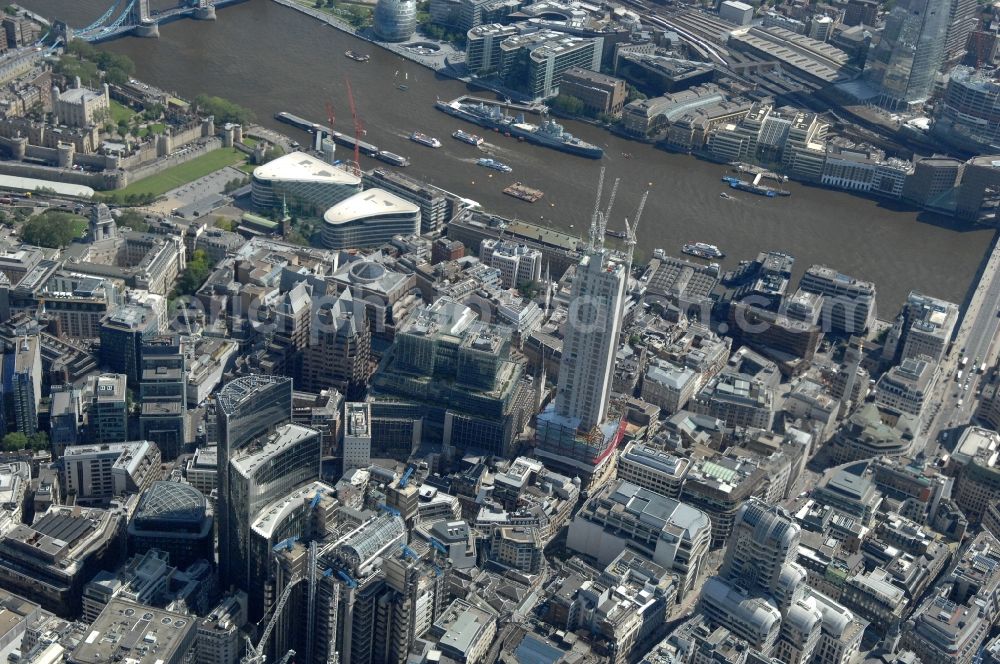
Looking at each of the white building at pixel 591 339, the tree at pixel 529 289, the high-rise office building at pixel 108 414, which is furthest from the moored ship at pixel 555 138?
the high-rise office building at pixel 108 414

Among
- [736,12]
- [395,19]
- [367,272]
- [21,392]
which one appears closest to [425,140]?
[395,19]

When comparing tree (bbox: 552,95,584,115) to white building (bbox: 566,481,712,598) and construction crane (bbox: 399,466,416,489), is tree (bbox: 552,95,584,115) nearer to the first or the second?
construction crane (bbox: 399,466,416,489)

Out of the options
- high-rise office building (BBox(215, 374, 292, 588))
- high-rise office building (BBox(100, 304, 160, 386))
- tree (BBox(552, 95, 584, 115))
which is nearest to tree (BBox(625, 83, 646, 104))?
tree (BBox(552, 95, 584, 115))

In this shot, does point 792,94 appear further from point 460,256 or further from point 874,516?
point 874,516

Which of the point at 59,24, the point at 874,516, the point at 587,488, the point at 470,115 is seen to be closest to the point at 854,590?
the point at 874,516

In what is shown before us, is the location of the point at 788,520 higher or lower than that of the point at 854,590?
higher

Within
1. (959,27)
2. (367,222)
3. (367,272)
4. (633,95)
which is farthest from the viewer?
(959,27)

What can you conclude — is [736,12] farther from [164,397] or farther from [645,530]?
[164,397]
